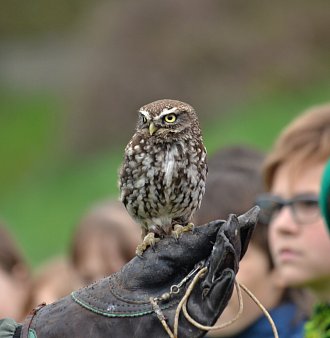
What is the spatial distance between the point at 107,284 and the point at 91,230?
9.25 ft

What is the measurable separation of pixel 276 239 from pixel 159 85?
608 inches

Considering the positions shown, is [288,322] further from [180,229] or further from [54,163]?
[54,163]

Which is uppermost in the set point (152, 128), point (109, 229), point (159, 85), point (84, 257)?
point (152, 128)

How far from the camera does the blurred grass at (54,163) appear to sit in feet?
53.2

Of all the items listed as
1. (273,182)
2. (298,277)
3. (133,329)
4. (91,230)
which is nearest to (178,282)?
(133,329)

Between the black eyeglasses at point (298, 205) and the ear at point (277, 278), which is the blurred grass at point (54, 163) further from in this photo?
the black eyeglasses at point (298, 205)

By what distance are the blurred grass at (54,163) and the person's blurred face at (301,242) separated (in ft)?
26.4

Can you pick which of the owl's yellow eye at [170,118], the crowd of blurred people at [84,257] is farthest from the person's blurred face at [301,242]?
the crowd of blurred people at [84,257]

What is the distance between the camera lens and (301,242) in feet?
16.2

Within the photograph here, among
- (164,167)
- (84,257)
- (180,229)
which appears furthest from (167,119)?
(84,257)

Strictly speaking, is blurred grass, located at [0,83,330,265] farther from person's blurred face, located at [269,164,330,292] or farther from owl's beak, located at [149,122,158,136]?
owl's beak, located at [149,122,158,136]

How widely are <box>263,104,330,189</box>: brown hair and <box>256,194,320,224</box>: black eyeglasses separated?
0.16 metres

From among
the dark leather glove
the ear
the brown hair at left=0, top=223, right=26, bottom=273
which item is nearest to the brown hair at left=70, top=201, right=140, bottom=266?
the brown hair at left=0, top=223, right=26, bottom=273

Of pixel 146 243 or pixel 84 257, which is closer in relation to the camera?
pixel 146 243
